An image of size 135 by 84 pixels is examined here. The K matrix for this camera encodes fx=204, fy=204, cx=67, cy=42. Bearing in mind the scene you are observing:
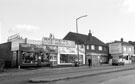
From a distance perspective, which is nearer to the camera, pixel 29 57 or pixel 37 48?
pixel 29 57

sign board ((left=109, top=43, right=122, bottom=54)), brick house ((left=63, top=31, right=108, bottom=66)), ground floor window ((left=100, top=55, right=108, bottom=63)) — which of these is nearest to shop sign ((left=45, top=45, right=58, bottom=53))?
brick house ((left=63, top=31, right=108, bottom=66))

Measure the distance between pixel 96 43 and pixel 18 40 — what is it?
25.5 meters

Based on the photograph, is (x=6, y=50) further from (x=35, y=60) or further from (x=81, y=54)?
(x=81, y=54)

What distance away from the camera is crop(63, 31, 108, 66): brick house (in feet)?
167

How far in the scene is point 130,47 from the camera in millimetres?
68375

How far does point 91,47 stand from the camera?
174 feet

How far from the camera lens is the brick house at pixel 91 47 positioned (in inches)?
2008

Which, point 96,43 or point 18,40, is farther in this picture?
point 96,43

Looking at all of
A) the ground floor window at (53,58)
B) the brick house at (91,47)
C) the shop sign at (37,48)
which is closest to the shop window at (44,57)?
the ground floor window at (53,58)

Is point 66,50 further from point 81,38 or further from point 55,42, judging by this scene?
point 81,38

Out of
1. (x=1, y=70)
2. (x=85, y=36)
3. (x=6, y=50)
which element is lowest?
(x=1, y=70)

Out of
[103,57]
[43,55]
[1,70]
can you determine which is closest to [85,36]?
[103,57]

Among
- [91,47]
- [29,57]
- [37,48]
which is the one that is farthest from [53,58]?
[91,47]

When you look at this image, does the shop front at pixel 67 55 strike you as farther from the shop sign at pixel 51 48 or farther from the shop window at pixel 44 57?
the shop window at pixel 44 57
